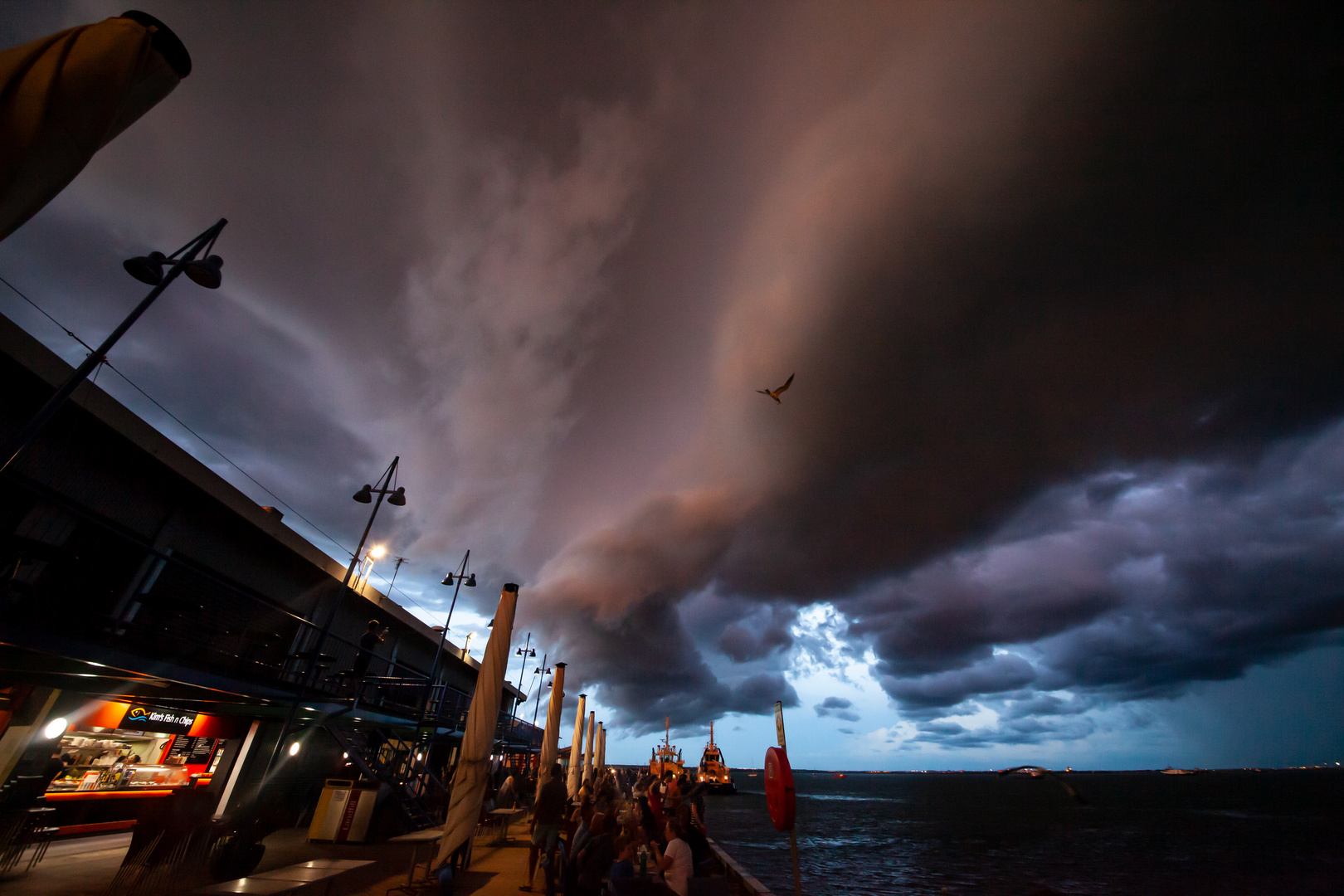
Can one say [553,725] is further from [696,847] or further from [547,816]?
[696,847]

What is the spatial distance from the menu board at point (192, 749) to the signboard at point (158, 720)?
0.46 metres

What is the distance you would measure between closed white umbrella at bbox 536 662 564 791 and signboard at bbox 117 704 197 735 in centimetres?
992

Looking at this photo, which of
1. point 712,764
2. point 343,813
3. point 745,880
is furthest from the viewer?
point 712,764

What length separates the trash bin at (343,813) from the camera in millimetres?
12766

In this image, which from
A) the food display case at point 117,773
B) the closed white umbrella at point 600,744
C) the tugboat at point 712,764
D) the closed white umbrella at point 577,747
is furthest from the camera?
the tugboat at point 712,764

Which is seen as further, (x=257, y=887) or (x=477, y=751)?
(x=477, y=751)

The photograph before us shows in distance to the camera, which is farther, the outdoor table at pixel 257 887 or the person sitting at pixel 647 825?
the person sitting at pixel 647 825

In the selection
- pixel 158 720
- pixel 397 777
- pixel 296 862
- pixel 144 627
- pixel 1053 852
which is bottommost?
pixel 1053 852

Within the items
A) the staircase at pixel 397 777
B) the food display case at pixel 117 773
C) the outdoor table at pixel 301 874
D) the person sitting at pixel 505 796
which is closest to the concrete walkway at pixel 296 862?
the outdoor table at pixel 301 874

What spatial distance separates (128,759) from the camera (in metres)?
12.6

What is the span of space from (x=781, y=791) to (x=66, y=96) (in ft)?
31.1

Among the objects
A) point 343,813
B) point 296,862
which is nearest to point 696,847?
point 296,862

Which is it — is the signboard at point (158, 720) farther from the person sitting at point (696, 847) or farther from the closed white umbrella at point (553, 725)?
the person sitting at point (696, 847)

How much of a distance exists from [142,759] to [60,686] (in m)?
4.89
